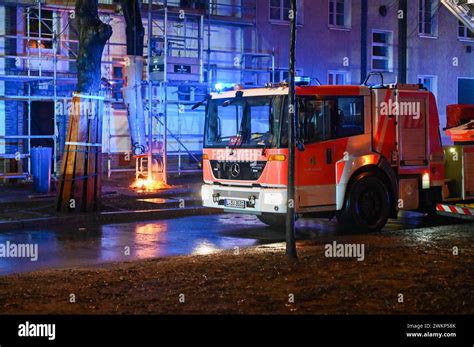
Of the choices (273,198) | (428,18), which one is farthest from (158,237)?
(428,18)

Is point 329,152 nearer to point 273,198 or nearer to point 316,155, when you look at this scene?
point 316,155

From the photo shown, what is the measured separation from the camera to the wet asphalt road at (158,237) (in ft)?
39.0

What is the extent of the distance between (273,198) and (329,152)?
1390 mm

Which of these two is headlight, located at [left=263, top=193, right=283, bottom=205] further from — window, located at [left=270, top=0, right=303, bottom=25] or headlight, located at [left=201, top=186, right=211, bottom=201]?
window, located at [left=270, top=0, right=303, bottom=25]

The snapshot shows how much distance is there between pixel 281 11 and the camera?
1150 inches

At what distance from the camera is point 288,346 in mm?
6738

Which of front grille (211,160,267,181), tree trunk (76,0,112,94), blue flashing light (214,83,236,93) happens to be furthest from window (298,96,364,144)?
tree trunk (76,0,112,94)

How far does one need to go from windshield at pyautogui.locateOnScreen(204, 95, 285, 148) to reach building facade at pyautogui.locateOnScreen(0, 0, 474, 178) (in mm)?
7372

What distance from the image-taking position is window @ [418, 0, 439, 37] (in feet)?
108

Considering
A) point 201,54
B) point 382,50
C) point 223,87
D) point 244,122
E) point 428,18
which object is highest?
point 428,18

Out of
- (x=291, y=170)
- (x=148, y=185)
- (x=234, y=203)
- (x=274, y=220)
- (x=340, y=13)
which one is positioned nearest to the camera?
(x=291, y=170)

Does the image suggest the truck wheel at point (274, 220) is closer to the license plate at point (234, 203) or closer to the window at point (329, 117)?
the license plate at point (234, 203)

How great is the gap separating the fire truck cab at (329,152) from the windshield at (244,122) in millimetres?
19

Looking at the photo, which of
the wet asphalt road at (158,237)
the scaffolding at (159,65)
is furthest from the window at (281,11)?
the wet asphalt road at (158,237)
